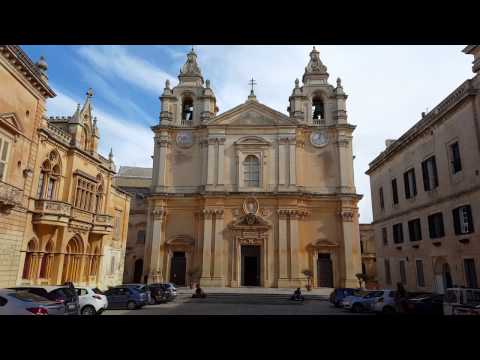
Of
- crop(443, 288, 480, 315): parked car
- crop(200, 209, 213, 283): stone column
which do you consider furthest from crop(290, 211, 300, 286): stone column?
crop(443, 288, 480, 315): parked car

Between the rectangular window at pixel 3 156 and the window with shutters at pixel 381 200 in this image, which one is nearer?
the rectangular window at pixel 3 156

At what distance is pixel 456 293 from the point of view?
36.1 feet

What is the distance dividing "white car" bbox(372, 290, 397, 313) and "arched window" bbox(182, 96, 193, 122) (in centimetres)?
2468

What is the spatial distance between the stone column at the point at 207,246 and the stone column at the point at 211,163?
2880 millimetres

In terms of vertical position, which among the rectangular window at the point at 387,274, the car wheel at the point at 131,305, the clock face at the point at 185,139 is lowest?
the car wheel at the point at 131,305

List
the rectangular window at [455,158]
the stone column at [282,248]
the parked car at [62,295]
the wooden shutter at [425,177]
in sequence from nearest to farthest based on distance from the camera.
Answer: the parked car at [62,295], the rectangular window at [455,158], the wooden shutter at [425,177], the stone column at [282,248]

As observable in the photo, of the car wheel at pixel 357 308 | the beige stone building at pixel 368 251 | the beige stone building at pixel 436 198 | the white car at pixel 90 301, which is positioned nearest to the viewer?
the white car at pixel 90 301

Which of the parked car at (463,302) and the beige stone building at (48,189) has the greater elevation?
the beige stone building at (48,189)

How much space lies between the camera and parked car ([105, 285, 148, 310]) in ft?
55.4

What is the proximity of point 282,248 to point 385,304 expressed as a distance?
14.1m

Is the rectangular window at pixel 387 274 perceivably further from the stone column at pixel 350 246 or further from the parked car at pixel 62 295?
the parked car at pixel 62 295

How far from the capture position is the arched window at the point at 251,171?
1245 inches

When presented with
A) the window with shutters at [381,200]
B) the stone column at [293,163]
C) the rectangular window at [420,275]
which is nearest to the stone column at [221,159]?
the stone column at [293,163]
